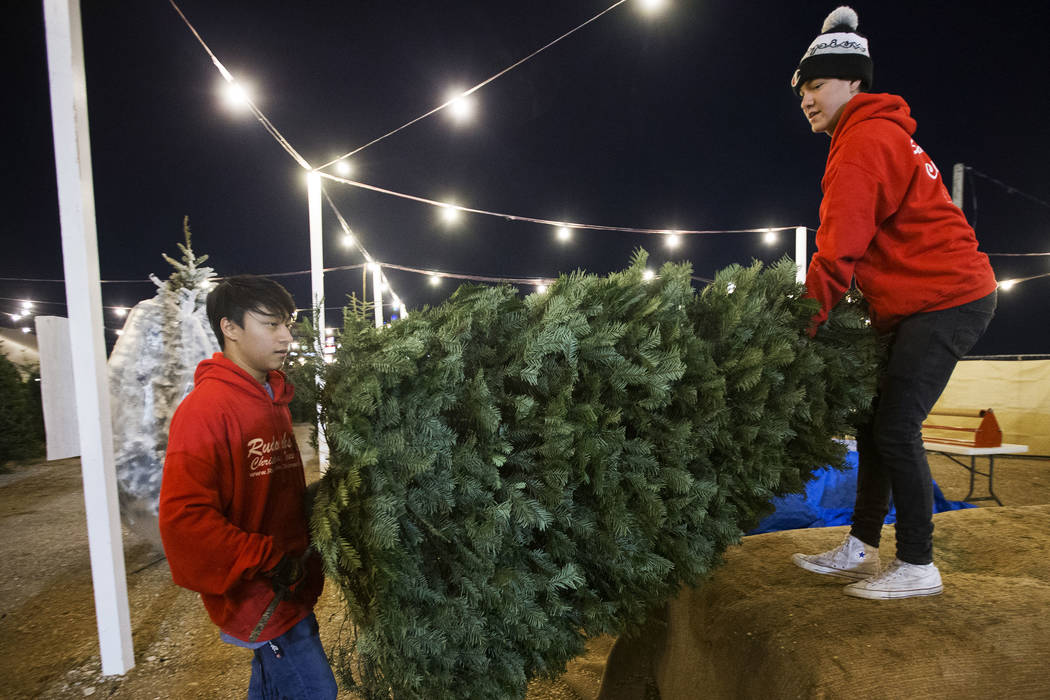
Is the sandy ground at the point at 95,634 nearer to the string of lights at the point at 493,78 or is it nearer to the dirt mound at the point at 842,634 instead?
the dirt mound at the point at 842,634

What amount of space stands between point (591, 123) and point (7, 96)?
71.8 feet

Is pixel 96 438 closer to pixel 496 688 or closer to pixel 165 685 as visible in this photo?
pixel 165 685

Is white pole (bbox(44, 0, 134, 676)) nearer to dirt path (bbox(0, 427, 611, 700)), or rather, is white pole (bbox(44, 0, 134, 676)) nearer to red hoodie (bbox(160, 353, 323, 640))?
dirt path (bbox(0, 427, 611, 700))

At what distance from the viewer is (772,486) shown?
195 centimetres

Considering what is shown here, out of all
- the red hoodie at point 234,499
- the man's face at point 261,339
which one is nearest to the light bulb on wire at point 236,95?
the man's face at point 261,339

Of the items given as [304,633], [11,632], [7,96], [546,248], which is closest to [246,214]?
[7,96]

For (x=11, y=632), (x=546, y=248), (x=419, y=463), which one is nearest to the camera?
(x=419, y=463)

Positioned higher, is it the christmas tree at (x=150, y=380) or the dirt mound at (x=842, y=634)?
the christmas tree at (x=150, y=380)

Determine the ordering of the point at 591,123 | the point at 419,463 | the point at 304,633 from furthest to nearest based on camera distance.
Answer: the point at 591,123 → the point at 304,633 → the point at 419,463

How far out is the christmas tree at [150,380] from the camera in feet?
15.6

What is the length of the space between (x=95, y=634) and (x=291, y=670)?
336 cm

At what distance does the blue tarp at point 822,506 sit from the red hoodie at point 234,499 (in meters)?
3.96

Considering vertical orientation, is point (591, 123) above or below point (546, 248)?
above

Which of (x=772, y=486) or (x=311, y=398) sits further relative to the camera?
(x=772, y=486)
